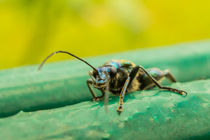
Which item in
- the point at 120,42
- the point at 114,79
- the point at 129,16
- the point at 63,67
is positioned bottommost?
the point at 120,42

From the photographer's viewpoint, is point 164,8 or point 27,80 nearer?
point 27,80

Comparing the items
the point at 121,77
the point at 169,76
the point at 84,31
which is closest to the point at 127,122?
the point at 121,77

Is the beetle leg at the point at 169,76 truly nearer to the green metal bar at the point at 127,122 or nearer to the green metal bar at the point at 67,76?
the green metal bar at the point at 67,76

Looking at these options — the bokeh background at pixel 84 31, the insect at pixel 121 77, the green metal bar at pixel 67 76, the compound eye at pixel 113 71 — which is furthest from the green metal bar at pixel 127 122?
the bokeh background at pixel 84 31

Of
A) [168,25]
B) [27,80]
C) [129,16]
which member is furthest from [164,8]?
[27,80]

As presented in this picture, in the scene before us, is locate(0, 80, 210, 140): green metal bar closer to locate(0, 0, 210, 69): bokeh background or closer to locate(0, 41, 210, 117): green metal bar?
locate(0, 41, 210, 117): green metal bar

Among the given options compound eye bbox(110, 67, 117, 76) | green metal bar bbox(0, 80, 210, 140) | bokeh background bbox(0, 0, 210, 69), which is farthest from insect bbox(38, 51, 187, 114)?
bokeh background bbox(0, 0, 210, 69)

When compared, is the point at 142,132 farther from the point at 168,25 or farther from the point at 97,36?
the point at 168,25
